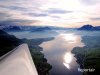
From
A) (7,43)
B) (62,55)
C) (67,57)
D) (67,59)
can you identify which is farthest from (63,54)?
(7,43)

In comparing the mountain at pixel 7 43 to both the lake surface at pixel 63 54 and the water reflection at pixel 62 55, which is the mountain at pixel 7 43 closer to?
the lake surface at pixel 63 54

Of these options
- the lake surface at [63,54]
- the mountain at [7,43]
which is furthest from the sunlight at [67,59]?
the mountain at [7,43]

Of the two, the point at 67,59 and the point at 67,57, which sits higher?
the point at 67,57

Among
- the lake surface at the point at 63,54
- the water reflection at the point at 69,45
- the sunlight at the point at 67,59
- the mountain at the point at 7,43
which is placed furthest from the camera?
the mountain at the point at 7,43

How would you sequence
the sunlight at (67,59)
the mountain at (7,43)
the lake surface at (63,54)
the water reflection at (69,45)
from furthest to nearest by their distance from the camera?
the mountain at (7,43) → the water reflection at (69,45) → the sunlight at (67,59) → the lake surface at (63,54)

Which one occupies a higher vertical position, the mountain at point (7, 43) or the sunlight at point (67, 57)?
the mountain at point (7, 43)

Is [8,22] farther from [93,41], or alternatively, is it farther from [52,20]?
[93,41]

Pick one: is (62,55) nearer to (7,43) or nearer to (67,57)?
(67,57)

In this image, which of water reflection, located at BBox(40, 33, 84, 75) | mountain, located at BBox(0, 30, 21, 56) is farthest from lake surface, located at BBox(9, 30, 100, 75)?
mountain, located at BBox(0, 30, 21, 56)
